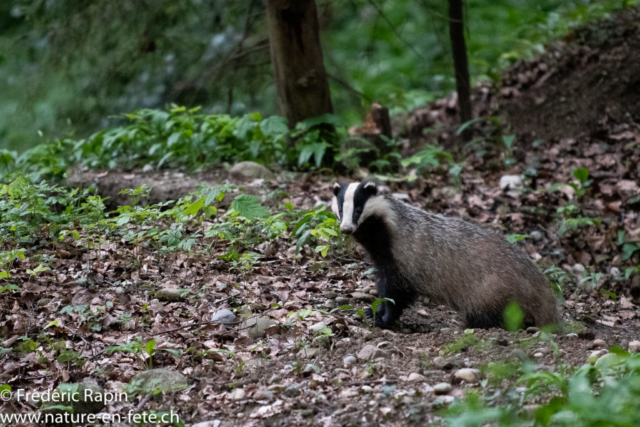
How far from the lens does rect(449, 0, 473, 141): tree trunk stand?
8188 mm

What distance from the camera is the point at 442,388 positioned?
3195 mm

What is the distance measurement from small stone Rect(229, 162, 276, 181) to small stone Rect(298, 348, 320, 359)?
3.55 meters

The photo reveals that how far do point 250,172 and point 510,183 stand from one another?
10.2 ft

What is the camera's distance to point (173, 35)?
30.1 feet

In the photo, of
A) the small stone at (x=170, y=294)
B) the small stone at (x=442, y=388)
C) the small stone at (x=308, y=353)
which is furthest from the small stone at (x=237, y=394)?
the small stone at (x=170, y=294)

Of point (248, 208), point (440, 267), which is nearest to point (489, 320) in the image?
point (440, 267)

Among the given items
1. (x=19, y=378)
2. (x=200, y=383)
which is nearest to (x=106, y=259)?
(x=19, y=378)

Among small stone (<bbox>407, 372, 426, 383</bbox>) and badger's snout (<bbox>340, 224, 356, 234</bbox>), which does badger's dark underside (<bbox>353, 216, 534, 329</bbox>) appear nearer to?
badger's snout (<bbox>340, 224, 356, 234</bbox>)

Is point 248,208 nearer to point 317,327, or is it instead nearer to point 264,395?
point 317,327

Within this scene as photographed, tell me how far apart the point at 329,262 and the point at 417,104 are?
5684 millimetres

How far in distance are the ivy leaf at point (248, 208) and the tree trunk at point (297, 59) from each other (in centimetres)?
293

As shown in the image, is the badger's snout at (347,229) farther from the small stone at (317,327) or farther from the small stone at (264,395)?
the small stone at (264,395)

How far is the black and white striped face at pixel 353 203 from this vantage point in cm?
452

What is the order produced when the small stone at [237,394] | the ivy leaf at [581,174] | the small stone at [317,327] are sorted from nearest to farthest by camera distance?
the small stone at [237,394]
the small stone at [317,327]
the ivy leaf at [581,174]
